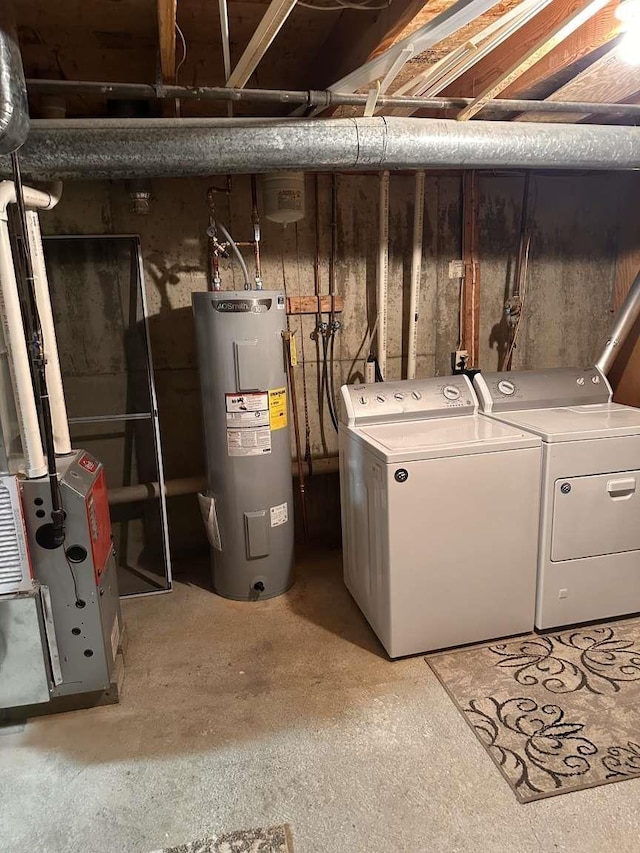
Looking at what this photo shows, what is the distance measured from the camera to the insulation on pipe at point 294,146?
6.55 ft

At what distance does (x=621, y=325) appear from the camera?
3.02 m

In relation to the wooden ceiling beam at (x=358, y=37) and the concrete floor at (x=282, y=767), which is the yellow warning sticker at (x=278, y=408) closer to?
the concrete floor at (x=282, y=767)

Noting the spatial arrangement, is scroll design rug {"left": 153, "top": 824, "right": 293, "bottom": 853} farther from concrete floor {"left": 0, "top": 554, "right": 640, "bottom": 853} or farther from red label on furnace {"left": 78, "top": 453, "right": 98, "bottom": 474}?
red label on furnace {"left": 78, "top": 453, "right": 98, "bottom": 474}

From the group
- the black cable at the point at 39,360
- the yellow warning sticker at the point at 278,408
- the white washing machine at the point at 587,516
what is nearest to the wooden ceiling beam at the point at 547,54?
the white washing machine at the point at 587,516

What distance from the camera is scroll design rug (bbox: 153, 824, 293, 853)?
60.0 inches

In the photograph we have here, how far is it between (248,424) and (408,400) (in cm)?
79

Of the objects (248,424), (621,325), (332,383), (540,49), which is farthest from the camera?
(332,383)

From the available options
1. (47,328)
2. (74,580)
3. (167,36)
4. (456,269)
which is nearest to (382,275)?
(456,269)

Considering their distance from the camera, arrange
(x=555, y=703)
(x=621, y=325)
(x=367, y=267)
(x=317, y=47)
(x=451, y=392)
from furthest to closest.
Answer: (x=367, y=267), (x=621, y=325), (x=451, y=392), (x=317, y=47), (x=555, y=703)

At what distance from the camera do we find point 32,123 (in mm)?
1948

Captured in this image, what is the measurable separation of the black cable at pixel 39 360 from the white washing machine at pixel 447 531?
3.84 ft

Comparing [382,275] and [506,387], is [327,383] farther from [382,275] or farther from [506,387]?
[506,387]

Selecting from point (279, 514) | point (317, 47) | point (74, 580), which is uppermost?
point (317, 47)

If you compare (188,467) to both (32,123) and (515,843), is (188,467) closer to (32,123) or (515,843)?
(32,123)
